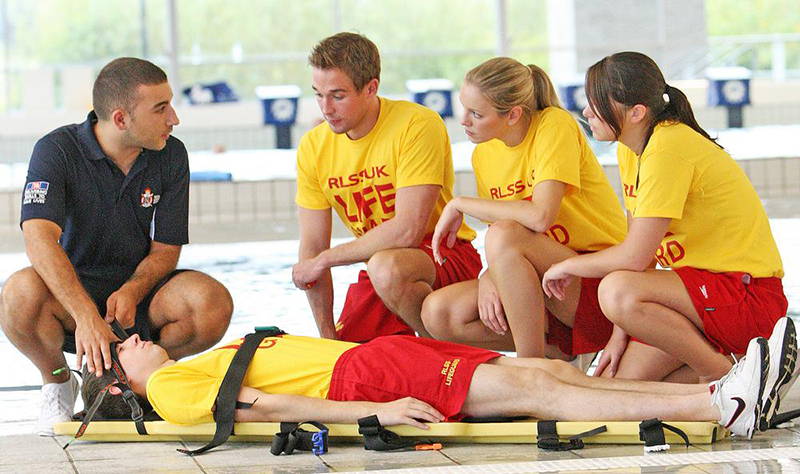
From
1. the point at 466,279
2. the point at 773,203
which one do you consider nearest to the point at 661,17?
the point at 773,203

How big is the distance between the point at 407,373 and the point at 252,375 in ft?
1.27

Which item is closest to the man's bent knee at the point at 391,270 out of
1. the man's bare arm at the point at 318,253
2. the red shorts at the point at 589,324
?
the man's bare arm at the point at 318,253

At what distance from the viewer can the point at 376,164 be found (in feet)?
12.8

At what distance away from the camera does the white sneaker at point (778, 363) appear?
2855mm

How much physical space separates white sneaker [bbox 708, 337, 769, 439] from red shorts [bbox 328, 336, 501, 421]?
57 cm

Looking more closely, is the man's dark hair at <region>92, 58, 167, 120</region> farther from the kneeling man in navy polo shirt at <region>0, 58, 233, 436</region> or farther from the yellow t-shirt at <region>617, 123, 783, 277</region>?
the yellow t-shirt at <region>617, 123, 783, 277</region>

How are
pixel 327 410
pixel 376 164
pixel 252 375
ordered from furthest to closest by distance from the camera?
pixel 376 164 → pixel 252 375 → pixel 327 410

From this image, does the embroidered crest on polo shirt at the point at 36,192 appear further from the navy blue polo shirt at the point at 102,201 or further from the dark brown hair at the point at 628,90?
the dark brown hair at the point at 628,90

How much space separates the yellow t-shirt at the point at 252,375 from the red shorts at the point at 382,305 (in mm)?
700

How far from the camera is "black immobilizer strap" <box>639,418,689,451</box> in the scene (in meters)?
2.84

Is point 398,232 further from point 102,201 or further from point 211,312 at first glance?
point 102,201

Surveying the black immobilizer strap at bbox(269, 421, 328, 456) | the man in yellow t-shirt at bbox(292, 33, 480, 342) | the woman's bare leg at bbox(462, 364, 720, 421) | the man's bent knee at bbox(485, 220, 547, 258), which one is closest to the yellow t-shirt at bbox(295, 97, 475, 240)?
the man in yellow t-shirt at bbox(292, 33, 480, 342)

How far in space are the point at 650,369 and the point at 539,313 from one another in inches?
13.0

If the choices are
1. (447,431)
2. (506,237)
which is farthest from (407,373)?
(506,237)
